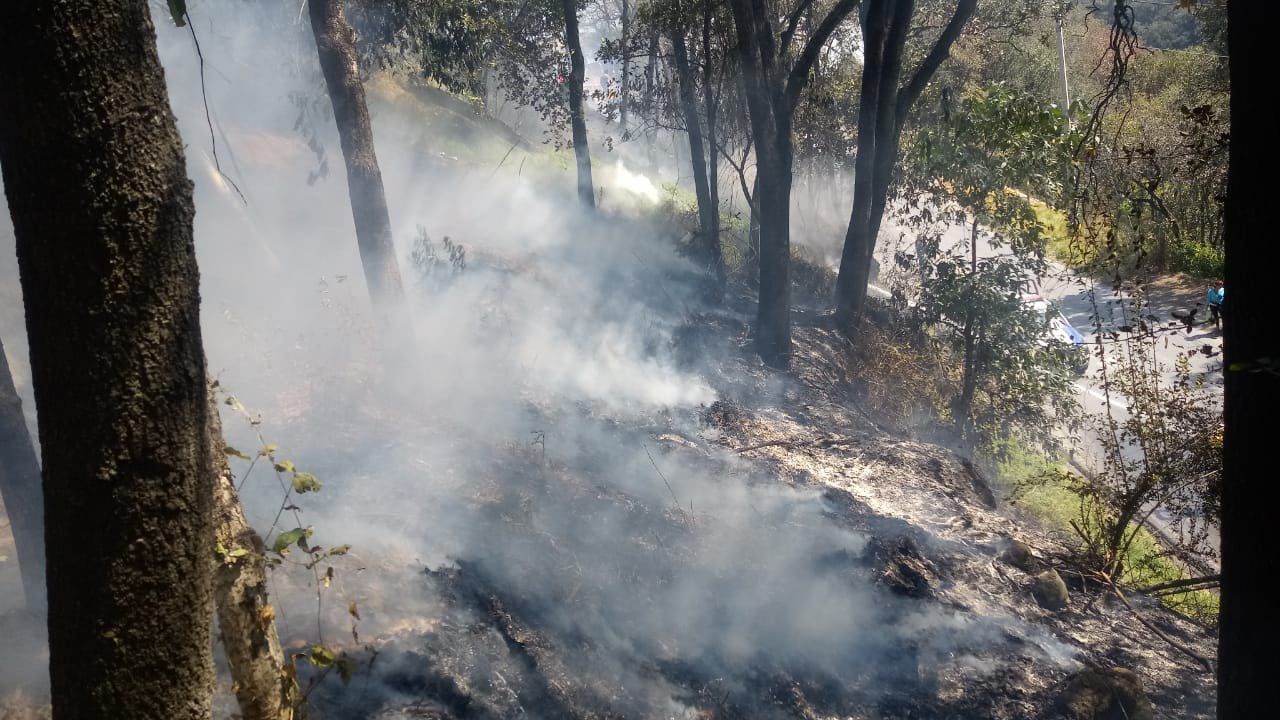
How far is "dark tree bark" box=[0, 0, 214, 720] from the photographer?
191 cm

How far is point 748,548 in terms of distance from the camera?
24.2ft

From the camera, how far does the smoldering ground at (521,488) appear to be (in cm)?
559

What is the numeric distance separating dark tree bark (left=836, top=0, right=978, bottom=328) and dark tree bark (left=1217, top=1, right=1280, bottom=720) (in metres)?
8.97

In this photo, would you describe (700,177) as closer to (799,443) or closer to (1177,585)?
(799,443)

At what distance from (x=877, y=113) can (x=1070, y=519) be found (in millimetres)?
6348

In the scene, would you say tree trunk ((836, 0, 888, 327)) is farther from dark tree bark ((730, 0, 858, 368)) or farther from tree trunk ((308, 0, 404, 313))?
tree trunk ((308, 0, 404, 313))

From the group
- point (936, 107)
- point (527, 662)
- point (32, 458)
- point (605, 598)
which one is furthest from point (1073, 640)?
point (936, 107)

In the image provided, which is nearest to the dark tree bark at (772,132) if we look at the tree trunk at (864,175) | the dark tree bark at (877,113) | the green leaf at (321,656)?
the tree trunk at (864,175)

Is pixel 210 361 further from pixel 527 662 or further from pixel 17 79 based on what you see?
pixel 17 79

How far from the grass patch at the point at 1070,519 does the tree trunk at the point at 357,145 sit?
7616 millimetres

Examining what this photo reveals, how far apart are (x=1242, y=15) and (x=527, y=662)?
201 inches

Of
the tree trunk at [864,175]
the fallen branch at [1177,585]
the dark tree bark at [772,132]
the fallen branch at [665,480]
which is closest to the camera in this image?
the fallen branch at [1177,585]

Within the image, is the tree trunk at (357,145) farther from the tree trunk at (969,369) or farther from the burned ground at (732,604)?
the tree trunk at (969,369)

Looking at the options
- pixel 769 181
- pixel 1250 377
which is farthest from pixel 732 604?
pixel 769 181
